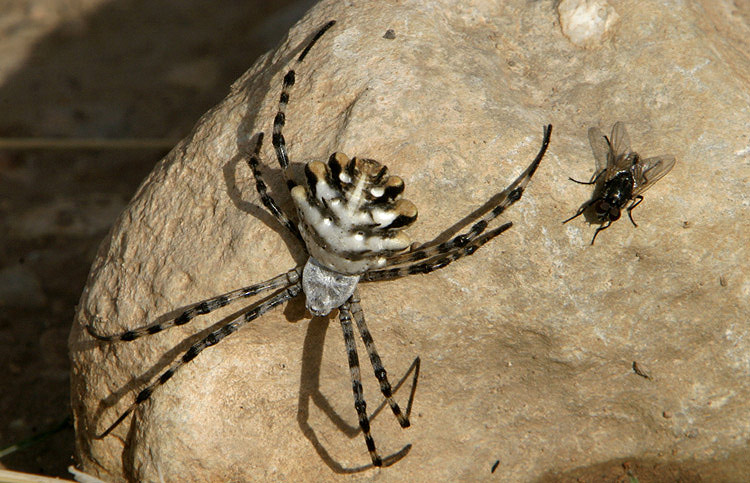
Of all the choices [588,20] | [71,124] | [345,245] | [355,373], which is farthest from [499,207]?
[71,124]

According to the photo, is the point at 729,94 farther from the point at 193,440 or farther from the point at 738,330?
the point at 193,440

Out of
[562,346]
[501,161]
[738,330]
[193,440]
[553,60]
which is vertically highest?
[553,60]

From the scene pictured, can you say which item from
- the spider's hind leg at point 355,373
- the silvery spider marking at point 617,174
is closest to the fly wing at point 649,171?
the silvery spider marking at point 617,174

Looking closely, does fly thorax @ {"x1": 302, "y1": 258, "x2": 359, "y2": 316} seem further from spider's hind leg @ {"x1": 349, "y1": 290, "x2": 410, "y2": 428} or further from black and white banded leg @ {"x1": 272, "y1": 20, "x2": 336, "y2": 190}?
black and white banded leg @ {"x1": 272, "y1": 20, "x2": 336, "y2": 190}

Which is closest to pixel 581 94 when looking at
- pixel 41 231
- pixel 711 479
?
pixel 711 479

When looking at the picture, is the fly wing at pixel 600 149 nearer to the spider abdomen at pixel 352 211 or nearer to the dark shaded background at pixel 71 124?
the spider abdomen at pixel 352 211
